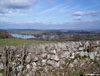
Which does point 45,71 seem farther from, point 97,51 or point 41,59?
point 97,51

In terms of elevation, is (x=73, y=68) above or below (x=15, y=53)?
below

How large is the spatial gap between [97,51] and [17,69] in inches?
174

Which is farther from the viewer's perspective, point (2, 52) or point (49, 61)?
point (49, 61)

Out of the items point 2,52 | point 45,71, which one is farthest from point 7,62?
point 45,71

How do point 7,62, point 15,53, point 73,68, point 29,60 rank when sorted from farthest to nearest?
point 73,68 → point 29,60 → point 15,53 → point 7,62

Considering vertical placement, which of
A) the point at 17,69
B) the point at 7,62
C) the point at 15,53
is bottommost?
the point at 17,69

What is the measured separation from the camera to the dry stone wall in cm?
420

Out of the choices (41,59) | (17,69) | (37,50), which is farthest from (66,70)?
(17,69)

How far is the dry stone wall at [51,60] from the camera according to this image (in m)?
4.20

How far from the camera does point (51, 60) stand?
199 inches

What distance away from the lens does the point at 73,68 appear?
510 cm

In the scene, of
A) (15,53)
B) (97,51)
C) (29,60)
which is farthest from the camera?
(97,51)

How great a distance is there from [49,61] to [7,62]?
6.19ft

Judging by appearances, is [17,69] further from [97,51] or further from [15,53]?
[97,51]
